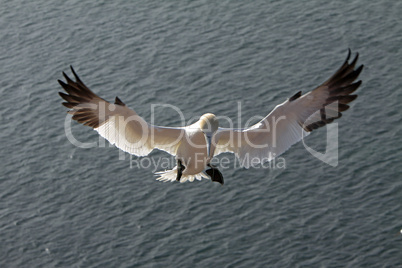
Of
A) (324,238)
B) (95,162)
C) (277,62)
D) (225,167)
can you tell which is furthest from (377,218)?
(95,162)

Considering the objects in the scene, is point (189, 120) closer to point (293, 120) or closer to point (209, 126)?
point (293, 120)

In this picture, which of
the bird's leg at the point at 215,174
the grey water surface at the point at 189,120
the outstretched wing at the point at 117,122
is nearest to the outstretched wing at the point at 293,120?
the bird's leg at the point at 215,174

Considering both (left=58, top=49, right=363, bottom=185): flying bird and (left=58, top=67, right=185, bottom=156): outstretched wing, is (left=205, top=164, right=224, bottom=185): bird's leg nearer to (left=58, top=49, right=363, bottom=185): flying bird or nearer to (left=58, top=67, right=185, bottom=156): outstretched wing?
(left=58, top=49, right=363, bottom=185): flying bird

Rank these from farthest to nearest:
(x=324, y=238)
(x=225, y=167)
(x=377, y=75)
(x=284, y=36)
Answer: (x=284, y=36)
(x=377, y=75)
(x=225, y=167)
(x=324, y=238)

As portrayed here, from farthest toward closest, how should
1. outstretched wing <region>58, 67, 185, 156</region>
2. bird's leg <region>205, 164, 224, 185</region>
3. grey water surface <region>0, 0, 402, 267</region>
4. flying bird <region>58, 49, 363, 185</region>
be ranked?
1. grey water surface <region>0, 0, 402, 267</region>
2. bird's leg <region>205, 164, 224, 185</region>
3. flying bird <region>58, 49, 363, 185</region>
4. outstretched wing <region>58, 67, 185, 156</region>

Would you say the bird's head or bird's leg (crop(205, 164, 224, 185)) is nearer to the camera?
the bird's head

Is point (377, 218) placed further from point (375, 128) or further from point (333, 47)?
point (333, 47)

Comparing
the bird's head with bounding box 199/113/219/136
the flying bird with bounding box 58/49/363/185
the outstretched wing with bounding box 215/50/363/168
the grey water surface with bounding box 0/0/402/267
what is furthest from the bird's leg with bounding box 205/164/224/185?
the grey water surface with bounding box 0/0/402/267

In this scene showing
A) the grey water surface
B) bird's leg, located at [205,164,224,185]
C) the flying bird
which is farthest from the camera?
the grey water surface
